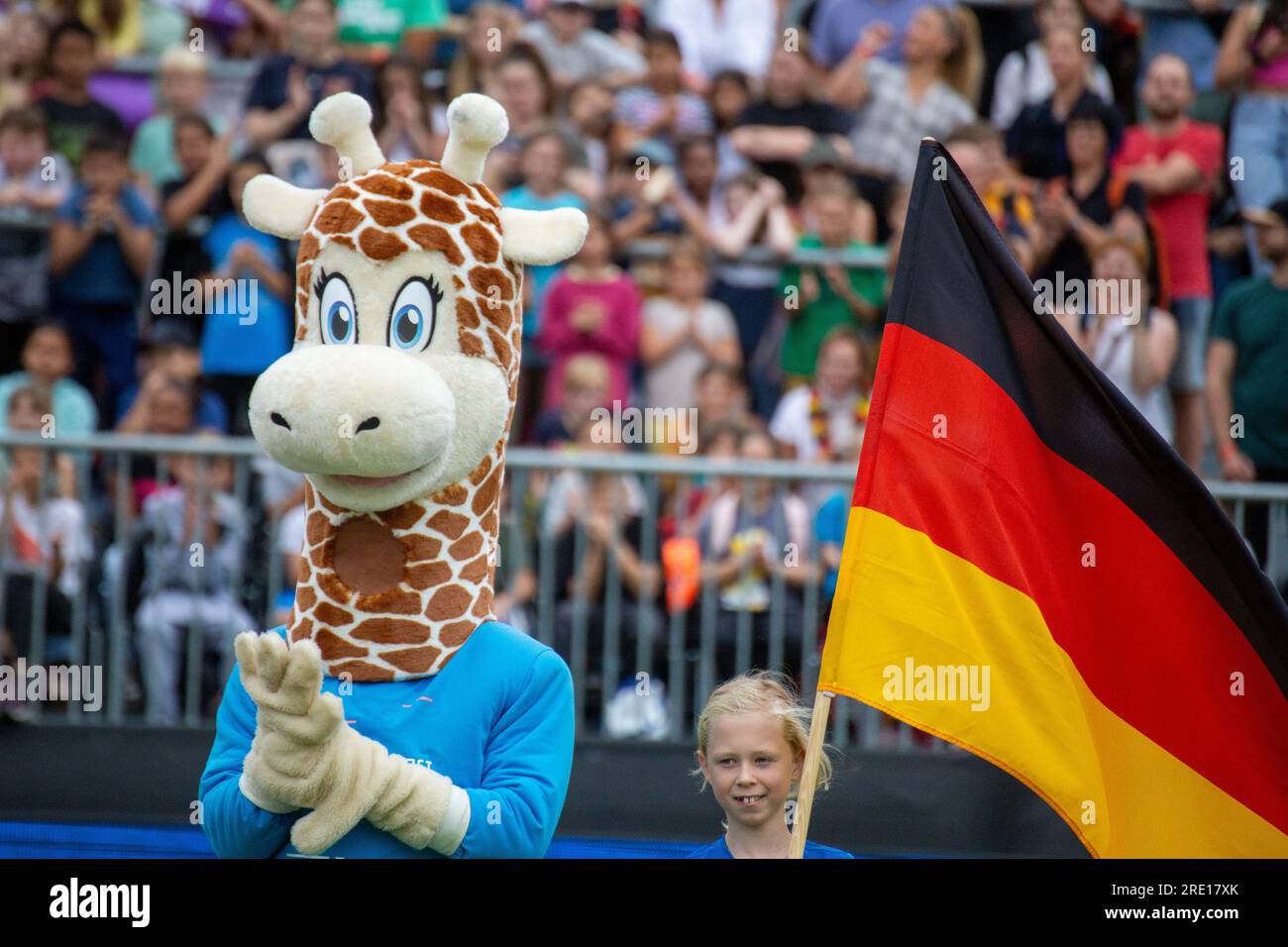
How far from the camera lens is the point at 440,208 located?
3773 millimetres

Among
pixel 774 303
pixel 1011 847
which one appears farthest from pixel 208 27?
pixel 1011 847

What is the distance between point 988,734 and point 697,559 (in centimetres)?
320

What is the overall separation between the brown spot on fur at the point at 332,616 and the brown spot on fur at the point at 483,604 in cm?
24

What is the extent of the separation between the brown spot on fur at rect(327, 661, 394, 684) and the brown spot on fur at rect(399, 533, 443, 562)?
213 millimetres

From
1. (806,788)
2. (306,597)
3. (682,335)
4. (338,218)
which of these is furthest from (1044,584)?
(682,335)

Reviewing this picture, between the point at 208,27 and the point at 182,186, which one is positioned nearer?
the point at 182,186

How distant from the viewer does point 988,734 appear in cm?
391

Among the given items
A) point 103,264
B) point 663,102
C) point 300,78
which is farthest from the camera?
point 663,102

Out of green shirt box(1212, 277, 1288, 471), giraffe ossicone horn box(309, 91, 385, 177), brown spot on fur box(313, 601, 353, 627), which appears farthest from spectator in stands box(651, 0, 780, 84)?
brown spot on fur box(313, 601, 353, 627)

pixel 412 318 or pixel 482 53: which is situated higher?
pixel 482 53

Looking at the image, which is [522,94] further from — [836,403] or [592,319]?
[836,403]

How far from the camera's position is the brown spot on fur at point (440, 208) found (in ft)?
12.3

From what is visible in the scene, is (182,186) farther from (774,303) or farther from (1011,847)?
(1011,847)

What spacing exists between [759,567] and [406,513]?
340cm
